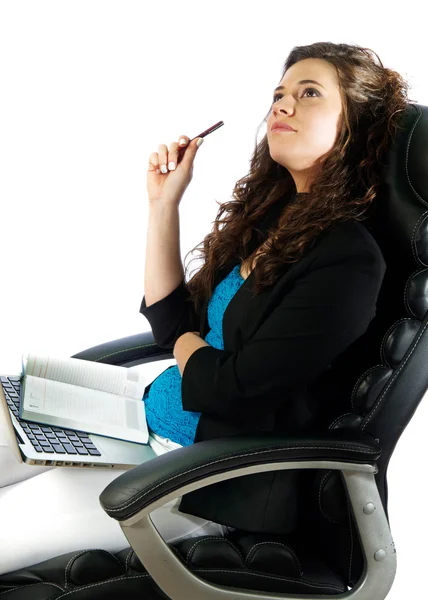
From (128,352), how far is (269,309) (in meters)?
0.55

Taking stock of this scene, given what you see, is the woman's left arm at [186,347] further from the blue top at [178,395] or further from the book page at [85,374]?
the book page at [85,374]

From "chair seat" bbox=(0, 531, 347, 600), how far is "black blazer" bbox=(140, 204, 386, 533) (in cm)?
7

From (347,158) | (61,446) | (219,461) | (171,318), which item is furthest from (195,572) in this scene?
(347,158)

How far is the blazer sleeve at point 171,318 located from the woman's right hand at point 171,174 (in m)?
0.23

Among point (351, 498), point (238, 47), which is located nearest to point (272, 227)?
point (351, 498)

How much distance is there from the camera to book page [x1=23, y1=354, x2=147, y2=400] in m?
2.02

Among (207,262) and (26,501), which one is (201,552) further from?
(207,262)

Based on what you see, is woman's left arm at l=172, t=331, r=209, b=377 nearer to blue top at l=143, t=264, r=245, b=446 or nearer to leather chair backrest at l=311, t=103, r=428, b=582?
blue top at l=143, t=264, r=245, b=446

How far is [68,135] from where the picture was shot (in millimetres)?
3578

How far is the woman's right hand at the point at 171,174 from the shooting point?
2045mm

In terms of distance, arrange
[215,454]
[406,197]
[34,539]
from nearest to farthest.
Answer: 1. [215,454]
2. [34,539]
3. [406,197]

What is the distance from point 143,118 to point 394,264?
205 cm

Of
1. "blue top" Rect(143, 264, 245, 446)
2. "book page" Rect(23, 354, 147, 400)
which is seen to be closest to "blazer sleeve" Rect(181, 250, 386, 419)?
"blue top" Rect(143, 264, 245, 446)

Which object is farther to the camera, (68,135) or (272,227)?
(68,135)
